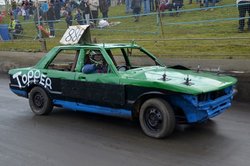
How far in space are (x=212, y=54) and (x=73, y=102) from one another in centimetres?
542

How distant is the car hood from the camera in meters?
5.60

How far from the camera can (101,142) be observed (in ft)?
19.1

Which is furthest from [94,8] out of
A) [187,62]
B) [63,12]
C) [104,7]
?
[187,62]

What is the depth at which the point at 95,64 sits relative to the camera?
696 cm

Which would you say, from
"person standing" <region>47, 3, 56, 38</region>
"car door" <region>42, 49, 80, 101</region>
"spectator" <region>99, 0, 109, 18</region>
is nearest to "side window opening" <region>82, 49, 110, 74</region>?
"car door" <region>42, 49, 80, 101</region>

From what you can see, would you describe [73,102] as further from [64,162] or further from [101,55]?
[64,162]

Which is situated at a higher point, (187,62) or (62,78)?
(62,78)

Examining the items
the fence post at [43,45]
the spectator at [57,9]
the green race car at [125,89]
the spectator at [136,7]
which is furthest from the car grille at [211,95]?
the spectator at [57,9]

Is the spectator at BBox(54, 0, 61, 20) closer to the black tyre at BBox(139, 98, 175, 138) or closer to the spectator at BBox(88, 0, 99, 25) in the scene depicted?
the spectator at BBox(88, 0, 99, 25)

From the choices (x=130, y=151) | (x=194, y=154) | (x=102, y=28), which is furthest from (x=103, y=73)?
(x=102, y=28)

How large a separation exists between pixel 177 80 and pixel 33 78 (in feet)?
10.2

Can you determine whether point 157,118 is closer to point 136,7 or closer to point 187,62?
point 187,62

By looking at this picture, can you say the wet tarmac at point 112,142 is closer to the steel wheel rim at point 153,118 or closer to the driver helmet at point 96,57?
the steel wheel rim at point 153,118

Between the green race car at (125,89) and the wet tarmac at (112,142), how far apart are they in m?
0.29
